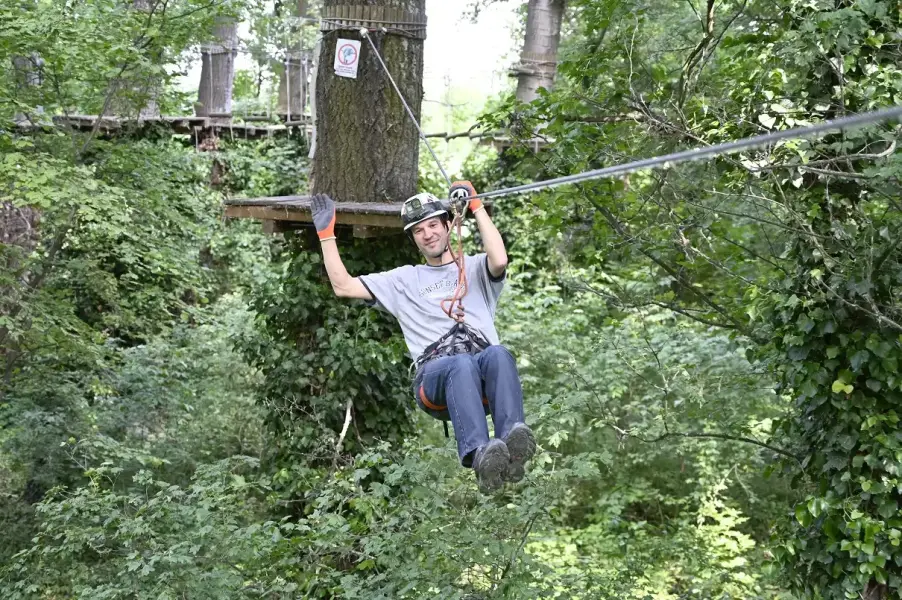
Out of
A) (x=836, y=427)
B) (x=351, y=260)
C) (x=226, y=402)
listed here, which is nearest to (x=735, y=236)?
(x=836, y=427)

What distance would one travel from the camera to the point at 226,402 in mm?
8906

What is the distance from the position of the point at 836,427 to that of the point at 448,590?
1962mm

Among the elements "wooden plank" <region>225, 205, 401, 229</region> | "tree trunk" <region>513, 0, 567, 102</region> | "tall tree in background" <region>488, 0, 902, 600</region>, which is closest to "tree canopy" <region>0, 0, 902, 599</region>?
"tall tree in background" <region>488, 0, 902, 600</region>

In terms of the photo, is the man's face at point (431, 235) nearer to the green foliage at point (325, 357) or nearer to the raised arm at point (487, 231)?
the raised arm at point (487, 231)

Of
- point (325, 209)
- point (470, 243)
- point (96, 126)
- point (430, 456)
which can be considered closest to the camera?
point (325, 209)

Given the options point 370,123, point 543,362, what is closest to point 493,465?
point 370,123

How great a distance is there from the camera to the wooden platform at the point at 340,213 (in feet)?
17.3

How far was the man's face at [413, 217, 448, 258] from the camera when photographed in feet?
12.5

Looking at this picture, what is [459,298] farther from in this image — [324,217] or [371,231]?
[371,231]

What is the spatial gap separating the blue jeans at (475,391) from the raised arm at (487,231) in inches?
14.8

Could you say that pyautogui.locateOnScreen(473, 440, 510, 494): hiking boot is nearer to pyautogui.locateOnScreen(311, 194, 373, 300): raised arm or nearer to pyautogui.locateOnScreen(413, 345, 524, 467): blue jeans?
pyautogui.locateOnScreen(413, 345, 524, 467): blue jeans

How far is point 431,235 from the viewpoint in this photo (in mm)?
3844

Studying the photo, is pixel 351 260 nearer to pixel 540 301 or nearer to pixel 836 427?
pixel 836 427

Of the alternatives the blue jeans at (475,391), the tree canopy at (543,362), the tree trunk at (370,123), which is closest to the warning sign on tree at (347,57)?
the tree trunk at (370,123)
